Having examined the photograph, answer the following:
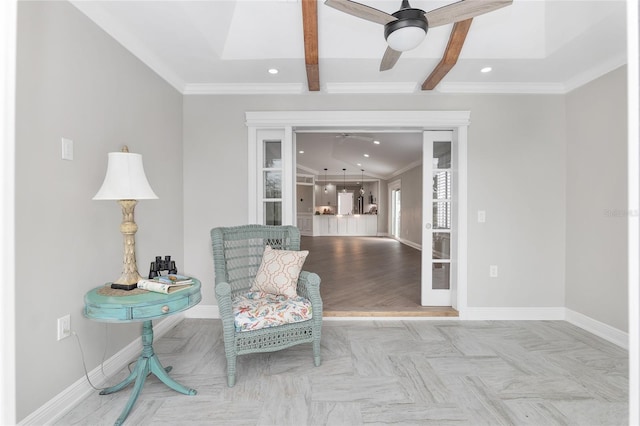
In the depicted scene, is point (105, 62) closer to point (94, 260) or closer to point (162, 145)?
point (162, 145)

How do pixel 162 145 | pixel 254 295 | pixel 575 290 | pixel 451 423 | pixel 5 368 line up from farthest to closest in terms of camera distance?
pixel 575 290 < pixel 162 145 < pixel 254 295 < pixel 451 423 < pixel 5 368

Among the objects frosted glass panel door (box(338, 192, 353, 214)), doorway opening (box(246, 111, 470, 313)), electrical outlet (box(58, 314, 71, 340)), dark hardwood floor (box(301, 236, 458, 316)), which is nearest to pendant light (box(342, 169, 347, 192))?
frosted glass panel door (box(338, 192, 353, 214))

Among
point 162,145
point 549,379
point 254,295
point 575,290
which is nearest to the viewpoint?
point 549,379

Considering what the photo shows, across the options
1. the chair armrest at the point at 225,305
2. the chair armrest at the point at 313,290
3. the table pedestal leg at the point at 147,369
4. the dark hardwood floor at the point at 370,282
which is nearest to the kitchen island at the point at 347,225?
the dark hardwood floor at the point at 370,282

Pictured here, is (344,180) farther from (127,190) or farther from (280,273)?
(127,190)

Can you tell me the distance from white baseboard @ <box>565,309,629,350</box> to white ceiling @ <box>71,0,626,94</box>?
2.36 m

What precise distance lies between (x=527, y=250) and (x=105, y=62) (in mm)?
4231

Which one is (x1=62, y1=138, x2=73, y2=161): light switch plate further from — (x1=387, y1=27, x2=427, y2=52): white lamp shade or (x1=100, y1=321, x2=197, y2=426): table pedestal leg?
(x1=387, y1=27, x2=427, y2=52): white lamp shade

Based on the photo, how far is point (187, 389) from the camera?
6.52 ft

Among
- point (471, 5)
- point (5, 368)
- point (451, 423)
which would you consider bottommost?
point (451, 423)

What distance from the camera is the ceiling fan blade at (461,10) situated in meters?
1.71

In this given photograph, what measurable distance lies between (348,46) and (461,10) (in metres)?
1.09

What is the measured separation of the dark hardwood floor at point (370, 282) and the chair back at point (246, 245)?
985 mm

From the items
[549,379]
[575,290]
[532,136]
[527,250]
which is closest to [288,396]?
[549,379]
